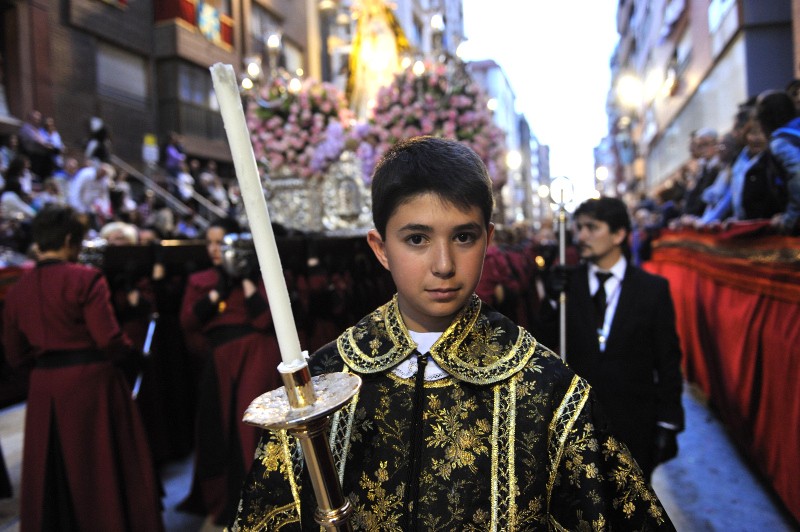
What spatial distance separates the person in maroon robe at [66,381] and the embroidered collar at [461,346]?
7.86 ft

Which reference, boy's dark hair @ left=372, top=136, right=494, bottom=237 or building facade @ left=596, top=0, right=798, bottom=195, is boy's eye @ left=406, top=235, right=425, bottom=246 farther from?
Result: building facade @ left=596, top=0, right=798, bottom=195

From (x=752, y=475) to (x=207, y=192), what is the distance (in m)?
15.6

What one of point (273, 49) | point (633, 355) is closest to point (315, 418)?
point (633, 355)

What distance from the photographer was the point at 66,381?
10.9 ft

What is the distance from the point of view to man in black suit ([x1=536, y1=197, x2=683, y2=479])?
2.96 m

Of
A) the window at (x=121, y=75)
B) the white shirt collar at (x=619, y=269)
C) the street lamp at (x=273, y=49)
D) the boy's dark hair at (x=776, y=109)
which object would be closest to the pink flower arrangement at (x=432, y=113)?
the street lamp at (x=273, y=49)

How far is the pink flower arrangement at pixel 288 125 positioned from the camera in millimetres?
6418

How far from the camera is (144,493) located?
3.54 meters

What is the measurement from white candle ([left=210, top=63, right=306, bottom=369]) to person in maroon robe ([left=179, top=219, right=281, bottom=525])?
10.4 ft

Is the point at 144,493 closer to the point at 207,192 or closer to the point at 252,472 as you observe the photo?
the point at 252,472

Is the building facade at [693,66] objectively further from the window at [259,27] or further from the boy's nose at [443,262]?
the window at [259,27]

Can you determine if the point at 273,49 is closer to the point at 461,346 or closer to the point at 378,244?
the point at 378,244

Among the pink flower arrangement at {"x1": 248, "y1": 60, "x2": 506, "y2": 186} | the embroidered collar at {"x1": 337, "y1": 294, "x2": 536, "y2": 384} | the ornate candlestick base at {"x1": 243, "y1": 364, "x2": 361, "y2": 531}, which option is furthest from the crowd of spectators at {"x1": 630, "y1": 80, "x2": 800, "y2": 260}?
the ornate candlestick base at {"x1": 243, "y1": 364, "x2": 361, "y2": 531}

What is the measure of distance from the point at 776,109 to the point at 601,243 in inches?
85.7
